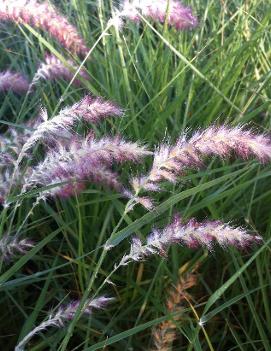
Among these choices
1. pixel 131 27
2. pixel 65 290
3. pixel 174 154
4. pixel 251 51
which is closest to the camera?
pixel 174 154

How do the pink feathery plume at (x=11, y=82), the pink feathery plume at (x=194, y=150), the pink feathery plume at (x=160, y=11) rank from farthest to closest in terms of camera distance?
the pink feathery plume at (x=11, y=82) → the pink feathery plume at (x=160, y=11) → the pink feathery plume at (x=194, y=150)

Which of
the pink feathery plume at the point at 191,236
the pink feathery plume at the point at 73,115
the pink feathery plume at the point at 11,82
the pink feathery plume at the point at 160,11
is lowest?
the pink feathery plume at the point at 11,82

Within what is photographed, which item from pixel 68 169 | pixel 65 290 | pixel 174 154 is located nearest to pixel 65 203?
pixel 65 290

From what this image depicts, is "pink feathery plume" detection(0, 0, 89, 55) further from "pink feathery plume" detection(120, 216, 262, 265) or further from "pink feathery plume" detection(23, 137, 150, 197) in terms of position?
"pink feathery plume" detection(120, 216, 262, 265)

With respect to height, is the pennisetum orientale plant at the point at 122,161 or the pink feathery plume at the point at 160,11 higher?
the pink feathery plume at the point at 160,11

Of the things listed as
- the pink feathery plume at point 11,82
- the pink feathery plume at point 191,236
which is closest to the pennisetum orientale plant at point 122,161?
the pink feathery plume at point 191,236

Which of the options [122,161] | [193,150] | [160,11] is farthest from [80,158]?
[160,11]

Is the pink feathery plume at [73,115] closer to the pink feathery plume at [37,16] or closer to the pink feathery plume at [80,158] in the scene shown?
the pink feathery plume at [80,158]

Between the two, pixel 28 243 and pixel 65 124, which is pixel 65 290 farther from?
pixel 65 124

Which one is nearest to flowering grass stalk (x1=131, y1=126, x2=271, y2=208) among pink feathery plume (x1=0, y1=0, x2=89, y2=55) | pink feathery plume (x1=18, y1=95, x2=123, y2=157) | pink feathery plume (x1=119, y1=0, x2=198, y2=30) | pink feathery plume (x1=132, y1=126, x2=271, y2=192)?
pink feathery plume (x1=132, y1=126, x2=271, y2=192)
